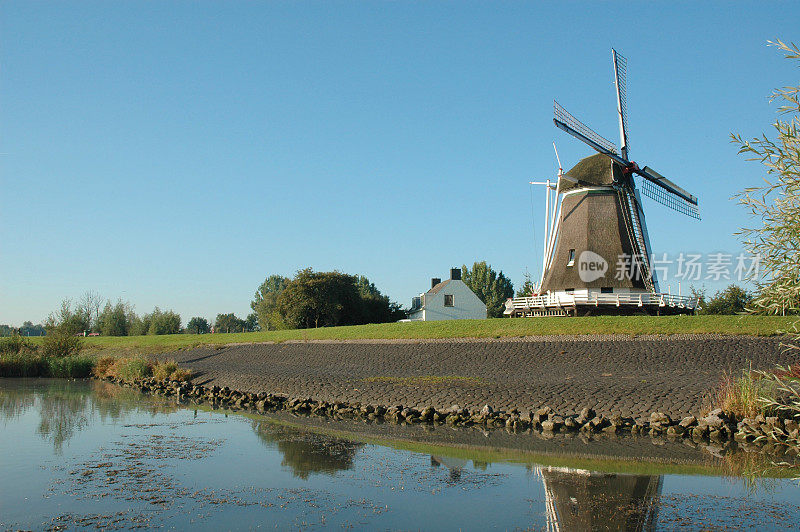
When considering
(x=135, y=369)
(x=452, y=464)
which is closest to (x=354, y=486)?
(x=452, y=464)

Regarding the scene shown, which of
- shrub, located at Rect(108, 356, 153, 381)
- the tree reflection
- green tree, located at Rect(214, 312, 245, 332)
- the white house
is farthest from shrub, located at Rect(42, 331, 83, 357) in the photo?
green tree, located at Rect(214, 312, 245, 332)

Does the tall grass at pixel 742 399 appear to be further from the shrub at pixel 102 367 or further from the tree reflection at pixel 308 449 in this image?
the shrub at pixel 102 367

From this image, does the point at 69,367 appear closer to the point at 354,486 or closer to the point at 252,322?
the point at 354,486

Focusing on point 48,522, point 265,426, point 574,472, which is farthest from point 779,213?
point 265,426

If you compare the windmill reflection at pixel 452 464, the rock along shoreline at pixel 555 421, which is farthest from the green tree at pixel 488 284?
the windmill reflection at pixel 452 464

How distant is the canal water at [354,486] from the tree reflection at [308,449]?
0.04 metres

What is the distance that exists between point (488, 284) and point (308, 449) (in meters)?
77.5

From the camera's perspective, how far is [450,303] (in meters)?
64.1

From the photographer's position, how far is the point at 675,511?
28.1 ft

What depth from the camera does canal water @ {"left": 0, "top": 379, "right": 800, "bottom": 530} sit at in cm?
835

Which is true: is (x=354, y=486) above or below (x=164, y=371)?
below

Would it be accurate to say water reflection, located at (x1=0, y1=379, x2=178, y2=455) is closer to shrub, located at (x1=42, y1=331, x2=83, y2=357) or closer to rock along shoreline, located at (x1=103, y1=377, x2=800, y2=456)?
rock along shoreline, located at (x1=103, y1=377, x2=800, y2=456)

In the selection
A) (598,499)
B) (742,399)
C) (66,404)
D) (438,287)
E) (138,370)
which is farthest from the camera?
(438,287)

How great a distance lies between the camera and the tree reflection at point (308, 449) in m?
11.6
